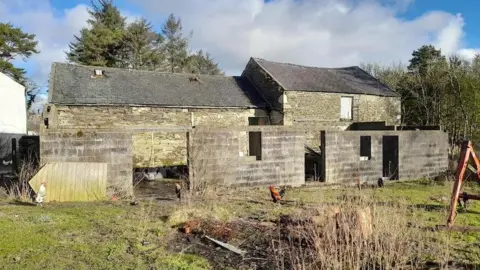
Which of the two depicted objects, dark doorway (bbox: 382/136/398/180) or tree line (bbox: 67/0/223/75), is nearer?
dark doorway (bbox: 382/136/398/180)

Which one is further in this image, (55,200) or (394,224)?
(55,200)

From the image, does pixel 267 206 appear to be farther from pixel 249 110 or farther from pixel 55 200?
pixel 249 110

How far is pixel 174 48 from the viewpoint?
44.6 m

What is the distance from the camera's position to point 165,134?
20734 millimetres

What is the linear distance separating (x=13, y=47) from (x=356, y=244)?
34783 millimetres

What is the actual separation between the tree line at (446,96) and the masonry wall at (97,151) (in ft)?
64.5

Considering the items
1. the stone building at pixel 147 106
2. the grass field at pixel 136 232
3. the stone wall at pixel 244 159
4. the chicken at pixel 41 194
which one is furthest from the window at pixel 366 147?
the chicken at pixel 41 194

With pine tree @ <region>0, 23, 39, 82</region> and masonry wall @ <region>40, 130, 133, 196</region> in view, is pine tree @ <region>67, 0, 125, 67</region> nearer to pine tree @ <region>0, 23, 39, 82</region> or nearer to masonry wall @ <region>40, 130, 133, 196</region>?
pine tree @ <region>0, 23, 39, 82</region>

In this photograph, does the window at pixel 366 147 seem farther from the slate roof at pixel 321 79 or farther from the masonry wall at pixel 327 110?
the slate roof at pixel 321 79

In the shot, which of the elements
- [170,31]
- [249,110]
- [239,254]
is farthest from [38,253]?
[170,31]

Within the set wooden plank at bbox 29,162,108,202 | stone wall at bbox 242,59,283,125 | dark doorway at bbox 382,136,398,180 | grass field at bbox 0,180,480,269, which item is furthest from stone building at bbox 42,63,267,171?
grass field at bbox 0,180,480,269

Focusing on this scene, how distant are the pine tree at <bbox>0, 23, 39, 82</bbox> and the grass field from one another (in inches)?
1016

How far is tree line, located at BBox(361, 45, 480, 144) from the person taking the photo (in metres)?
23.3

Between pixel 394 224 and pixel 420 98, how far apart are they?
24.8 meters
